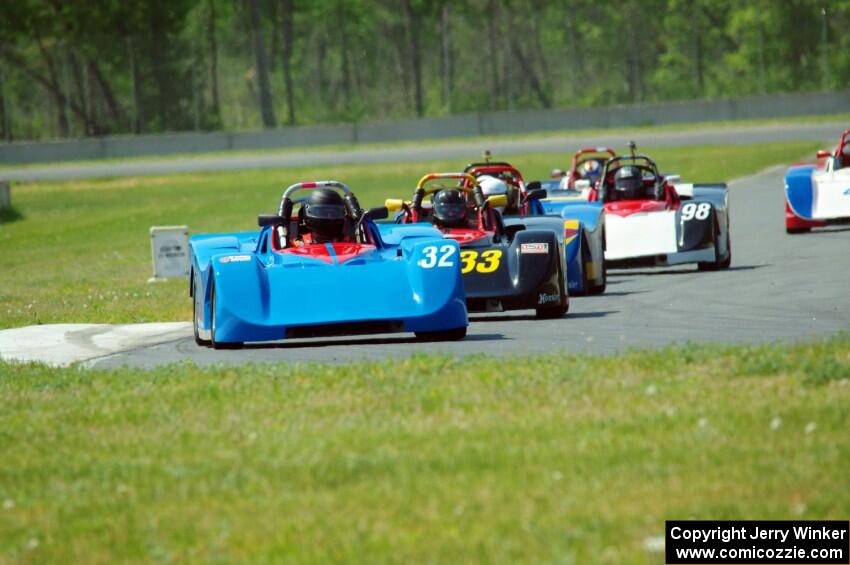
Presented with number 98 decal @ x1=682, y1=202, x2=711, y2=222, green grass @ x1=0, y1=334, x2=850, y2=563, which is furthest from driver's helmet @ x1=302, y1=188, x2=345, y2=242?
number 98 decal @ x1=682, y1=202, x2=711, y2=222

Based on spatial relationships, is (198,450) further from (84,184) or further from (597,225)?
(84,184)

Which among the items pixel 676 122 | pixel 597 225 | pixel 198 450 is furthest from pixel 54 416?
pixel 676 122

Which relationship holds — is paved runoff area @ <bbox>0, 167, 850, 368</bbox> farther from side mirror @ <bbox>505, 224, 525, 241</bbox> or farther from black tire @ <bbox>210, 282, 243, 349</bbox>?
side mirror @ <bbox>505, 224, 525, 241</bbox>

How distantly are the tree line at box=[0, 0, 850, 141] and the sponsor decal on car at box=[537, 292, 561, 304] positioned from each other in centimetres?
5124

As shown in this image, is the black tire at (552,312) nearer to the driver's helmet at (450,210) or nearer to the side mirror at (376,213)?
the side mirror at (376,213)

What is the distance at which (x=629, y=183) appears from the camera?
2067 centimetres

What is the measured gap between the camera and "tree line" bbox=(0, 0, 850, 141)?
2586 inches

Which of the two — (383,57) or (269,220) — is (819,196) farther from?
(383,57)

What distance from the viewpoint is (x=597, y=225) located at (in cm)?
1697

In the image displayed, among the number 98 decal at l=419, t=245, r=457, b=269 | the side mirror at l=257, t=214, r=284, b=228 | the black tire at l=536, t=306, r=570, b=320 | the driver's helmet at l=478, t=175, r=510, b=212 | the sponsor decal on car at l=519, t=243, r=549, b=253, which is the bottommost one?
the black tire at l=536, t=306, r=570, b=320

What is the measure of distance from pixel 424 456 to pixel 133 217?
31660 mm

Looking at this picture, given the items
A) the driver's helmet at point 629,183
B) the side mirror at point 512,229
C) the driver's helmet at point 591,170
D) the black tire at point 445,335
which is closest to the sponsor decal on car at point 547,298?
the side mirror at point 512,229

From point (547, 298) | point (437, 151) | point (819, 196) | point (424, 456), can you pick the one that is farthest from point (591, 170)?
point (437, 151)

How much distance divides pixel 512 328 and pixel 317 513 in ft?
22.7
